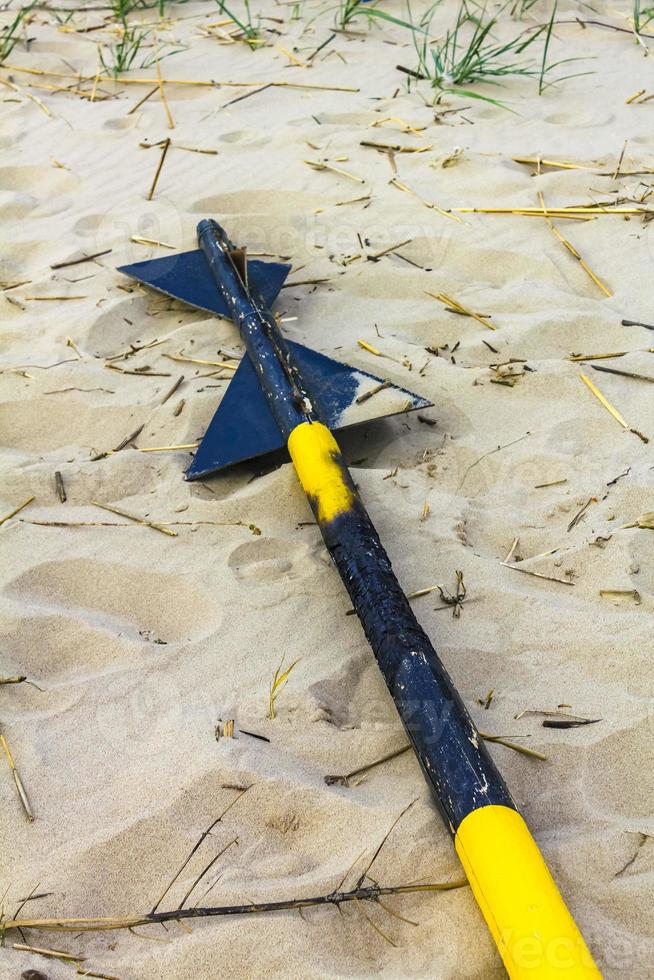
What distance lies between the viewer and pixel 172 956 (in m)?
1.45

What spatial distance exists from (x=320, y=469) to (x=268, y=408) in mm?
426

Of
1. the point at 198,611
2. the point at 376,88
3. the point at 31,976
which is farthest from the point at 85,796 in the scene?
the point at 376,88

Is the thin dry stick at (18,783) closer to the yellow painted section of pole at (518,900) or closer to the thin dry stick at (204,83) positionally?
the yellow painted section of pole at (518,900)

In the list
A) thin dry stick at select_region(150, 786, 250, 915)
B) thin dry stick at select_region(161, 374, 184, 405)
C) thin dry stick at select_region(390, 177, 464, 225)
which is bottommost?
thin dry stick at select_region(150, 786, 250, 915)

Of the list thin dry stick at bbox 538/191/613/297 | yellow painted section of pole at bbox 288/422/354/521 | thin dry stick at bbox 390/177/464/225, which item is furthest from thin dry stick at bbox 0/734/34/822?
thin dry stick at bbox 390/177/464/225

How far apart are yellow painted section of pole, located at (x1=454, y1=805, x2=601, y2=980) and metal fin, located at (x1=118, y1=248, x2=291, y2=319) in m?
2.12

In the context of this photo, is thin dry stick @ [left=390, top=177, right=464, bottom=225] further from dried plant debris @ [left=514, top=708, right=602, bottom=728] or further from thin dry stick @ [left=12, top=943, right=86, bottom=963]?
thin dry stick @ [left=12, top=943, right=86, bottom=963]

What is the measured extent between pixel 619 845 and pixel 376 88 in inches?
170

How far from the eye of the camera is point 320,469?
7.51 ft

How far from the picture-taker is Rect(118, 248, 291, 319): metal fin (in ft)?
10.5

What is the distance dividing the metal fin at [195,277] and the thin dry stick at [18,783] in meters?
1.83

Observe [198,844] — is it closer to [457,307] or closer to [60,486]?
[60,486]

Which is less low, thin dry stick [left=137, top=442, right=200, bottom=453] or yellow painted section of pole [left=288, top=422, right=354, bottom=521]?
yellow painted section of pole [left=288, top=422, right=354, bottom=521]

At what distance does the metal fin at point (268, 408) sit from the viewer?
2.50 meters
